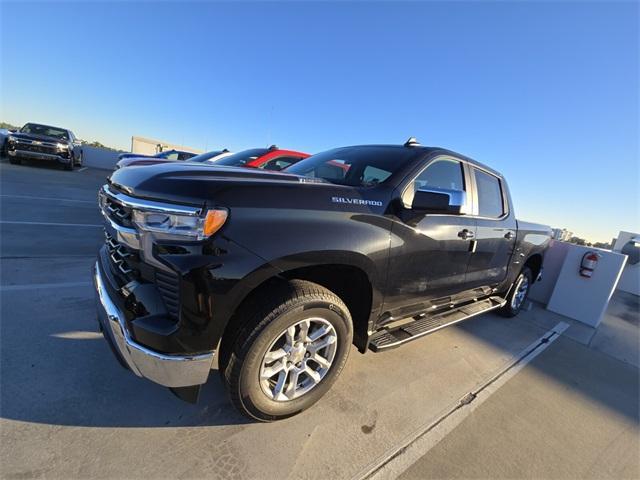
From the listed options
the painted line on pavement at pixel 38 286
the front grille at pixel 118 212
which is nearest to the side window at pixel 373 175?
the front grille at pixel 118 212

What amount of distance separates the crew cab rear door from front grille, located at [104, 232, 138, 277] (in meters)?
2.91

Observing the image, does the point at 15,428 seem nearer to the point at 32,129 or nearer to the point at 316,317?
the point at 316,317

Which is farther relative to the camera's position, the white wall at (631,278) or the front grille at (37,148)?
the front grille at (37,148)

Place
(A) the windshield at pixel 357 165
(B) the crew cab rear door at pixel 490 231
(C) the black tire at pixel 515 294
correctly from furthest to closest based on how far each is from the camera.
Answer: (C) the black tire at pixel 515 294
(B) the crew cab rear door at pixel 490 231
(A) the windshield at pixel 357 165

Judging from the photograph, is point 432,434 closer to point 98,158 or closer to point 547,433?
point 547,433

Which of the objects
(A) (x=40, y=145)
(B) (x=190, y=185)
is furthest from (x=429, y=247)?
(A) (x=40, y=145)

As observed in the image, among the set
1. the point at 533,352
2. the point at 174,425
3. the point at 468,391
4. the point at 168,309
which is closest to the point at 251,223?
the point at 168,309

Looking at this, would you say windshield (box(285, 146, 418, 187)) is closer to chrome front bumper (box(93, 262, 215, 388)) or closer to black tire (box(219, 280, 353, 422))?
black tire (box(219, 280, 353, 422))

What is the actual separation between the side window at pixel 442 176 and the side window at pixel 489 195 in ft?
1.32

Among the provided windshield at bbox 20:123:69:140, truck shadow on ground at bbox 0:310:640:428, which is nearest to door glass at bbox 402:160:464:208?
truck shadow on ground at bbox 0:310:640:428

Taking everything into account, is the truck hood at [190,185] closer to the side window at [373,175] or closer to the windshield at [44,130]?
the side window at [373,175]

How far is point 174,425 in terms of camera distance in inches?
79.8

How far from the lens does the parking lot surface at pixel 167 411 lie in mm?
1776

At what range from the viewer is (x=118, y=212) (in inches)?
76.8
